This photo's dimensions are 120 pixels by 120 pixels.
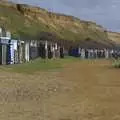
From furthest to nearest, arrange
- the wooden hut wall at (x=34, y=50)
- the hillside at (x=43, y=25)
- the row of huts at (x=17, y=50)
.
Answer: the hillside at (x=43, y=25), the wooden hut wall at (x=34, y=50), the row of huts at (x=17, y=50)

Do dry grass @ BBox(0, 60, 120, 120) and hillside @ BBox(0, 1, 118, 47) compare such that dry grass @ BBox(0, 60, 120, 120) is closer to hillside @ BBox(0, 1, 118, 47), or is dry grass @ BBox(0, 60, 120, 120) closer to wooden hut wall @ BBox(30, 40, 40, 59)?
wooden hut wall @ BBox(30, 40, 40, 59)

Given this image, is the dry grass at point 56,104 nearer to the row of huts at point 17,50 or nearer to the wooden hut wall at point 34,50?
the row of huts at point 17,50

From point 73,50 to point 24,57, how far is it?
135 feet

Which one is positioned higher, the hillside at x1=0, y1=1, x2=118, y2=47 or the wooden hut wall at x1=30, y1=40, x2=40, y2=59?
the hillside at x1=0, y1=1, x2=118, y2=47

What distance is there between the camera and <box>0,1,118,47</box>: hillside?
10054cm

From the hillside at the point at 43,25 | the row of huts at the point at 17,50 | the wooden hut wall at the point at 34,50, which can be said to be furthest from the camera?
the hillside at the point at 43,25

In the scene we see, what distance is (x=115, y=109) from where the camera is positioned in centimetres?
1466

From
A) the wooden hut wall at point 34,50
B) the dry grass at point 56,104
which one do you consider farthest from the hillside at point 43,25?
the dry grass at point 56,104

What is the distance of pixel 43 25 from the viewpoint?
377 feet

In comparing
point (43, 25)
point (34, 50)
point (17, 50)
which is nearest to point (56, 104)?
point (17, 50)

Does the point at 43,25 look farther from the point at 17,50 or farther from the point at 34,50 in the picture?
the point at 17,50

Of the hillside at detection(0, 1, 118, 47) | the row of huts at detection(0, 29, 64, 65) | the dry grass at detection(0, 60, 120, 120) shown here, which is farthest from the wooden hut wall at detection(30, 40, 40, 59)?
the dry grass at detection(0, 60, 120, 120)

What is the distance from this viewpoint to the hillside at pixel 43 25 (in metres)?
101

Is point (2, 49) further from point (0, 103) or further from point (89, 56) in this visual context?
point (89, 56)
